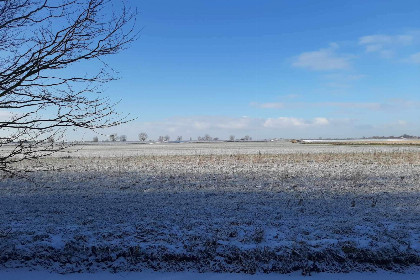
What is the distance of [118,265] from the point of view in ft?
20.7

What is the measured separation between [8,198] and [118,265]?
801 cm

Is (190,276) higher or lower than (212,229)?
lower

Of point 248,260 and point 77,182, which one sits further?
point 77,182

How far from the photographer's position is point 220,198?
39.4ft

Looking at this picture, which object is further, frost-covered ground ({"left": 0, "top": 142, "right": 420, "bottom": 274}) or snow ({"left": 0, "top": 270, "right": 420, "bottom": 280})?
frost-covered ground ({"left": 0, "top": 142, "right": 420, "bottom": 274})

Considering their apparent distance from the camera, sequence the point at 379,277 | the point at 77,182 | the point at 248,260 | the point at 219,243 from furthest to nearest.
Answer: the point at 77,182, the point at 219,243, the point at 248,260, the point at 379,277

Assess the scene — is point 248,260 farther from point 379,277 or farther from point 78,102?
point 78,102

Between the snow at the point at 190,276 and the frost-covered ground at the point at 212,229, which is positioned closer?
the snow at the point at 190,276

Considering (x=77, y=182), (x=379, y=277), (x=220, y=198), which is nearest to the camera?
(x=379, y=277)

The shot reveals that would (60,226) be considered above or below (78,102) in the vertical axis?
below

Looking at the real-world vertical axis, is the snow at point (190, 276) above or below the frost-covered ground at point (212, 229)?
below

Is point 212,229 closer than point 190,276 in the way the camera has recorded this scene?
No

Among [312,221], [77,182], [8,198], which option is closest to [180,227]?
[312,221]

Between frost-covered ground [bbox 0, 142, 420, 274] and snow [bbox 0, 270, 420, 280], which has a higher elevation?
frost-covered ground [bbox 0, 142, 420, 274]
